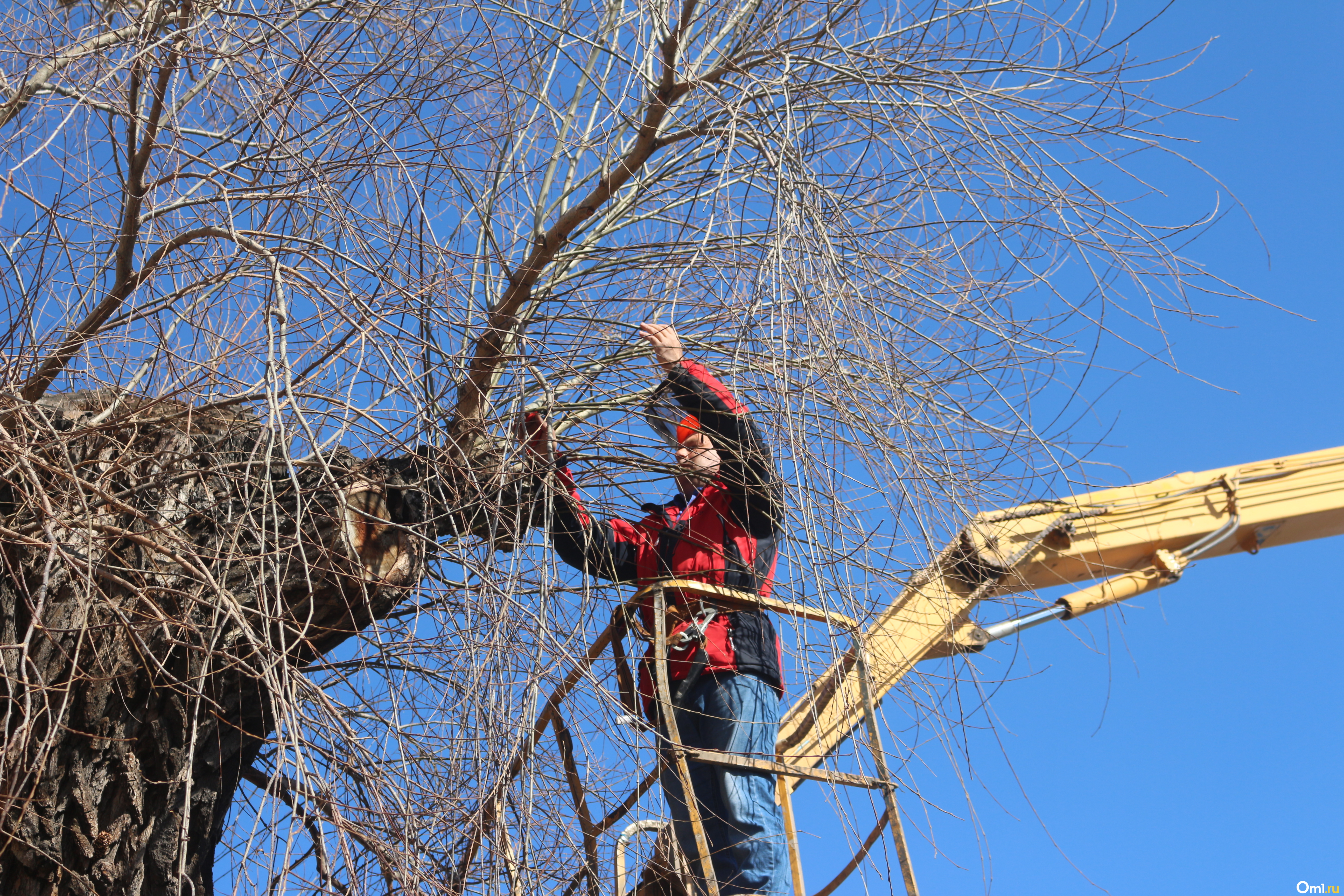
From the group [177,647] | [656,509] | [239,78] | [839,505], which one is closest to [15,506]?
[177,647]

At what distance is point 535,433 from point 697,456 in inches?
20.7

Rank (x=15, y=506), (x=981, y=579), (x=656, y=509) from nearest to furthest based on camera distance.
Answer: (x=15, y=506) → (x=656, y=509) → (x=981, y=579)

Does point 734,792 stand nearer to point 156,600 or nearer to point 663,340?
point 663,340

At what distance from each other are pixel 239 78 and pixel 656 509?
1882mm

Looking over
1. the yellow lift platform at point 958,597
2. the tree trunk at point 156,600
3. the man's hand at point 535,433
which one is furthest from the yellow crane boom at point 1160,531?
the tree trunk at point 156,600

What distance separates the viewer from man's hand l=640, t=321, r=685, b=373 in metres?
3.80

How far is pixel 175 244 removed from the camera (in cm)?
369

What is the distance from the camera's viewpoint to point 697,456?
3877mm

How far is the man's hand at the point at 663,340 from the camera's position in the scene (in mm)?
3799

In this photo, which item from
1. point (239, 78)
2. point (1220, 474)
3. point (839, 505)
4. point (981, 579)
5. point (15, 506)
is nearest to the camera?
point (839, 505)

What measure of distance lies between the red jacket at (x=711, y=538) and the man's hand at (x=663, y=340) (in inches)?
3.8

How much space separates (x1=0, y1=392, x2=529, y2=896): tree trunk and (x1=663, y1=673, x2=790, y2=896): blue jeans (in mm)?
1057

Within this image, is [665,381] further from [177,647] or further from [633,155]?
[177,647]

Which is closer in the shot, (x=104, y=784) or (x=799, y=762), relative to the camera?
(x=104, y=784)
